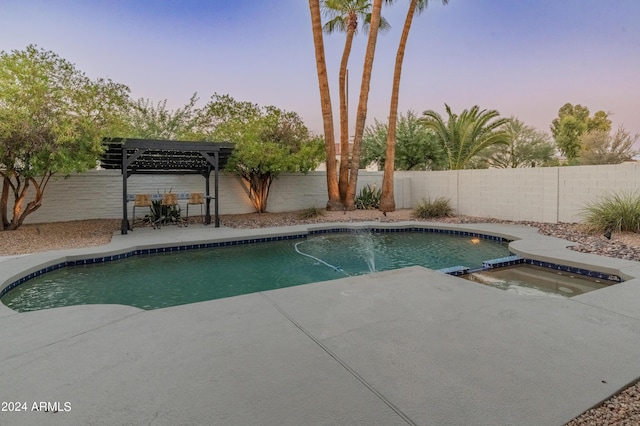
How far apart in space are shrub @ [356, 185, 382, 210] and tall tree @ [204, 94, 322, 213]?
2.24 metres

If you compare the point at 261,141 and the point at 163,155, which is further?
the point at 261,141

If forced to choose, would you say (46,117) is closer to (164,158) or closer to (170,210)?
(164,158)

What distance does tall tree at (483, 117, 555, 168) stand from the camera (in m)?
20.9

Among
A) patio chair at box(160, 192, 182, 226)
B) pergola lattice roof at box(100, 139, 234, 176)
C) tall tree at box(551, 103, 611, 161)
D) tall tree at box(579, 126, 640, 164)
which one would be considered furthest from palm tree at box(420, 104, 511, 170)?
tall tree at box(551, 103, 611, 161)

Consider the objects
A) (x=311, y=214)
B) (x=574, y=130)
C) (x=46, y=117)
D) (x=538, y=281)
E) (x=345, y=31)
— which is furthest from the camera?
(x=574, y=130)

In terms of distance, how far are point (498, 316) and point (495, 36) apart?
12491 mm

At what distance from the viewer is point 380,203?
11.8 m

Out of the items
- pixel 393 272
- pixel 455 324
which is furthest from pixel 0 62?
pixel 455 324

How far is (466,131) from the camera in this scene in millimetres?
14172

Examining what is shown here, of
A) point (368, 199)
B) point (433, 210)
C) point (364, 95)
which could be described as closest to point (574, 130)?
point (368, 199)

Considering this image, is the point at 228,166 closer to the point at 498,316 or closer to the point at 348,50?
the point at 348,50

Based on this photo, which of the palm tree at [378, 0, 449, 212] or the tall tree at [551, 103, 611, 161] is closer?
the palm tree at [378, 0, 449, 212]

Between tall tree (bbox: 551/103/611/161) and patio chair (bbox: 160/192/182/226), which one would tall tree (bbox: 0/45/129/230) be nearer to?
patio chair (bbox: 160/192/182/226)

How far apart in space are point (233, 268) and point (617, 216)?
7055 millimetres
